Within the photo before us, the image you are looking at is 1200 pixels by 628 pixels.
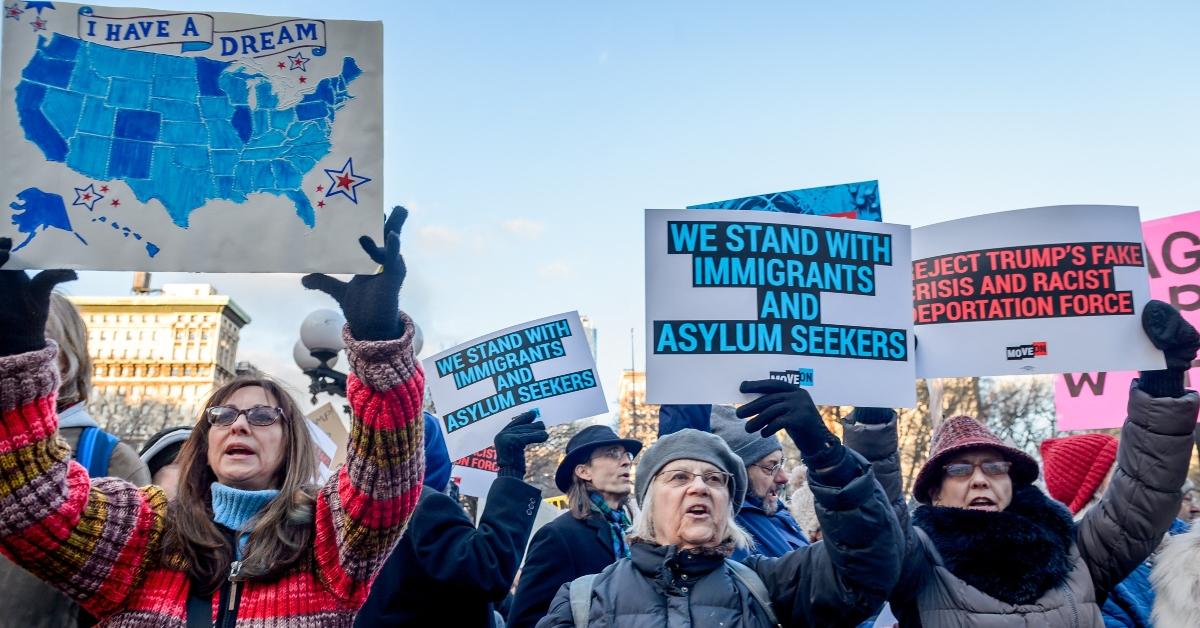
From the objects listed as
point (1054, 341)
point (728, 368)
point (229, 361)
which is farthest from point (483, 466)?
point (229, 361)

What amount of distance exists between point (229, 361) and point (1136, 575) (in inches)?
4357

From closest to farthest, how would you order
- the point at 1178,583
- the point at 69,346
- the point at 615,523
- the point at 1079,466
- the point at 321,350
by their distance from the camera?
the point at 69,346 → the point at 1178,583 → the point at 615,523 → the point at 1079,466 → the point at 321,350

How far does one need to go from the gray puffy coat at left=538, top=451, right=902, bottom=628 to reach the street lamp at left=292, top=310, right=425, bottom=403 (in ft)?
18.2

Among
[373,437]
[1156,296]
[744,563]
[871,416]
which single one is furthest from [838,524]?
[1156,296]

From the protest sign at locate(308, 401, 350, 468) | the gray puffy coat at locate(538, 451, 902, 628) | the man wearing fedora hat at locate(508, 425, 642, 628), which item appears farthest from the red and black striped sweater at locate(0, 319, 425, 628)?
the protest sign at locate(308, 401, 350, 468)

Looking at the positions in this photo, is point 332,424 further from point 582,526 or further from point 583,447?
point 582,526

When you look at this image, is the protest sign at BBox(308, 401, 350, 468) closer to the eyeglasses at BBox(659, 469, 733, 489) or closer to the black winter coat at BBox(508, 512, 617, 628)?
the black winter coat at BBox(508, 512, 617, 628)

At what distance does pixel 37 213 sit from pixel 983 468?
356cm

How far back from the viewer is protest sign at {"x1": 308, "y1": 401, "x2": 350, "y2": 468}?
7.33 metres

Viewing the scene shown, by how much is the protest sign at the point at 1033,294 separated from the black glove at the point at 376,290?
2.60 meters

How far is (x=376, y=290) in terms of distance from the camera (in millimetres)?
2906

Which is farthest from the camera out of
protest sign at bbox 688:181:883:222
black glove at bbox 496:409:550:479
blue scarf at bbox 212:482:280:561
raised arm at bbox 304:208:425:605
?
protest sign at bbox 688:181:883:222

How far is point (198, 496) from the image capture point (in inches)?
125

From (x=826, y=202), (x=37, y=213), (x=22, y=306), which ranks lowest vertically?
(x=22, y=306)
